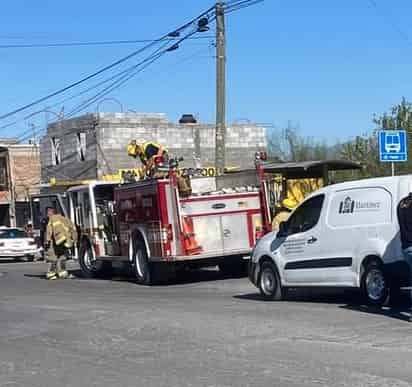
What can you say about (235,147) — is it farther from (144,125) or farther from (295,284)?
(295,284)

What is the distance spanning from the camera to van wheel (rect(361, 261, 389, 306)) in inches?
477

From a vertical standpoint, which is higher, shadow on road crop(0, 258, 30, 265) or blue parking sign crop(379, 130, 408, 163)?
blue parking sign crop(379, 130, 408, 163)

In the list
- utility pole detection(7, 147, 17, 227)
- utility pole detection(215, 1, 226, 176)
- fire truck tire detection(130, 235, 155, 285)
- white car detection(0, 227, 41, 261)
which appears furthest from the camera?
utility pole detection(7, 147, 17, 227)

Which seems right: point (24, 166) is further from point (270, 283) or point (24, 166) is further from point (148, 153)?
point (270, 283)

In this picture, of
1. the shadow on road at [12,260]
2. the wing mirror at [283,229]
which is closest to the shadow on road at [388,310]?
the wing mirror at [283,229]

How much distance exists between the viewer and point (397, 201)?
12.0 m

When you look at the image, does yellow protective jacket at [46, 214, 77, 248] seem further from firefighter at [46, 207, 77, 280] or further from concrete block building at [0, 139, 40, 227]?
concrete block building at [0, 139, 40, 227]

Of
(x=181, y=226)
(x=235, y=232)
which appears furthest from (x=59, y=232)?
(x=235, y=232)

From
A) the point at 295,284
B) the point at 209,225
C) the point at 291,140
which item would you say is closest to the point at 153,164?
the point at 209,225

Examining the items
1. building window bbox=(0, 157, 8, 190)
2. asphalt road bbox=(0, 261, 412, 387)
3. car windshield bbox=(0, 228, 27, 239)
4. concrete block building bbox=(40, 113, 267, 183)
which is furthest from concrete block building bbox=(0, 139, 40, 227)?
asphalt road bbox=(0, 261, 412, 387)

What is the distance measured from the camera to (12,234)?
36906 mm

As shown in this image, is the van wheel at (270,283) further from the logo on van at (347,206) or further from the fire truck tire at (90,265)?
the fire truck tire at (90,265)

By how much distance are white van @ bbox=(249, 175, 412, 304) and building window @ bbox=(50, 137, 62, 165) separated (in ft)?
107

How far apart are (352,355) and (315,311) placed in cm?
352
